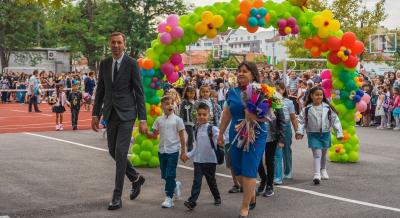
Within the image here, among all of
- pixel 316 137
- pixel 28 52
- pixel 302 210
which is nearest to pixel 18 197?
pixel 302 210

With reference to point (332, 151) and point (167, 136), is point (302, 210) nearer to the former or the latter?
point (167, 136)

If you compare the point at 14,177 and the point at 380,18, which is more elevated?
the point at 380,18

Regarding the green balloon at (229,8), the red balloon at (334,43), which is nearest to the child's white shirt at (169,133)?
the green balloon at (229,8)

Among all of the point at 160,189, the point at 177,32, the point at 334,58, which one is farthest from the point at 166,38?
the point at 334,58

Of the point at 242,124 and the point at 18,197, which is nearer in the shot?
the point at 242,124

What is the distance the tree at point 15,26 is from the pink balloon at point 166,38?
3884cm

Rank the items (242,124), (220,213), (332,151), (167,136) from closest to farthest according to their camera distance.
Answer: (242,124) → (220,213) → (167,136) → (332,151)

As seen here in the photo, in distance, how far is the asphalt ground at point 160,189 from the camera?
6.68m

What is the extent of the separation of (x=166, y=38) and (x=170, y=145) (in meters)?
3.30

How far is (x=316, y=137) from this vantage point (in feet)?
29.0

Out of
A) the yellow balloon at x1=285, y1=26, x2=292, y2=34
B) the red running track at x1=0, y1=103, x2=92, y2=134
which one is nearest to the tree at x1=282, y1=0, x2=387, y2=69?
the red running track at x1=0, y1=103, x2=92, y2=134

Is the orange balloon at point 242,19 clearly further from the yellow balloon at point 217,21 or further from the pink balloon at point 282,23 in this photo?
the pink balloon at point 282,23

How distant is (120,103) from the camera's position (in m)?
6.90

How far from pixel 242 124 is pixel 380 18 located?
119 ft
